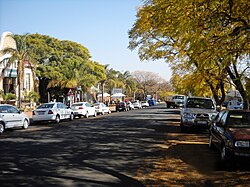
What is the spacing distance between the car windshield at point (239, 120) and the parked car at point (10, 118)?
452 inches

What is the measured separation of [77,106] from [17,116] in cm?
1168

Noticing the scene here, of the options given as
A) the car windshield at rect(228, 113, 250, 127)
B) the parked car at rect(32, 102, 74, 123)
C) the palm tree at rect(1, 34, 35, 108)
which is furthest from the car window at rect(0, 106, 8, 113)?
the palm tree at rect(1, 34, 35, 108)

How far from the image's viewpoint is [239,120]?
406 inches

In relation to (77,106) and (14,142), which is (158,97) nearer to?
(77,106)

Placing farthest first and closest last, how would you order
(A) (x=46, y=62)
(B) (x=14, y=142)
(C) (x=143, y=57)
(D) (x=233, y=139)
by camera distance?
1. (A) (x=46, y=62)
2. (C) (x=143, y=57)
3. (B) (x=14, y=142)
4. (D) (x=233, y=139)

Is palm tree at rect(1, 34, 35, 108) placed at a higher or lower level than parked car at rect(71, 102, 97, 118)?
higher

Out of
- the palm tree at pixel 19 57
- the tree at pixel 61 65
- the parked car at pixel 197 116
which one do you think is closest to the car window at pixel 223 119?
the parked car at pixel 197 116

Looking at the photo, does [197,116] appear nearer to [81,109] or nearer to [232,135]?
[232,135]

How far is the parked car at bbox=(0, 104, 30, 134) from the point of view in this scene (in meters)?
17.2

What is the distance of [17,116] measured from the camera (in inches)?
730

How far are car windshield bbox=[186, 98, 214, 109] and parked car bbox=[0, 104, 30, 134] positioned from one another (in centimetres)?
926

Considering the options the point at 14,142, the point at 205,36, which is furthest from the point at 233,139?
the point at 14,142

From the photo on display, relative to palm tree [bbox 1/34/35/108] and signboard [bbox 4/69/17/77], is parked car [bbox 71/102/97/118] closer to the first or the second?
→ palm tree [bbox 1/34/35/108]

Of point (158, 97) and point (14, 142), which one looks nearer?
point (14, 142)
